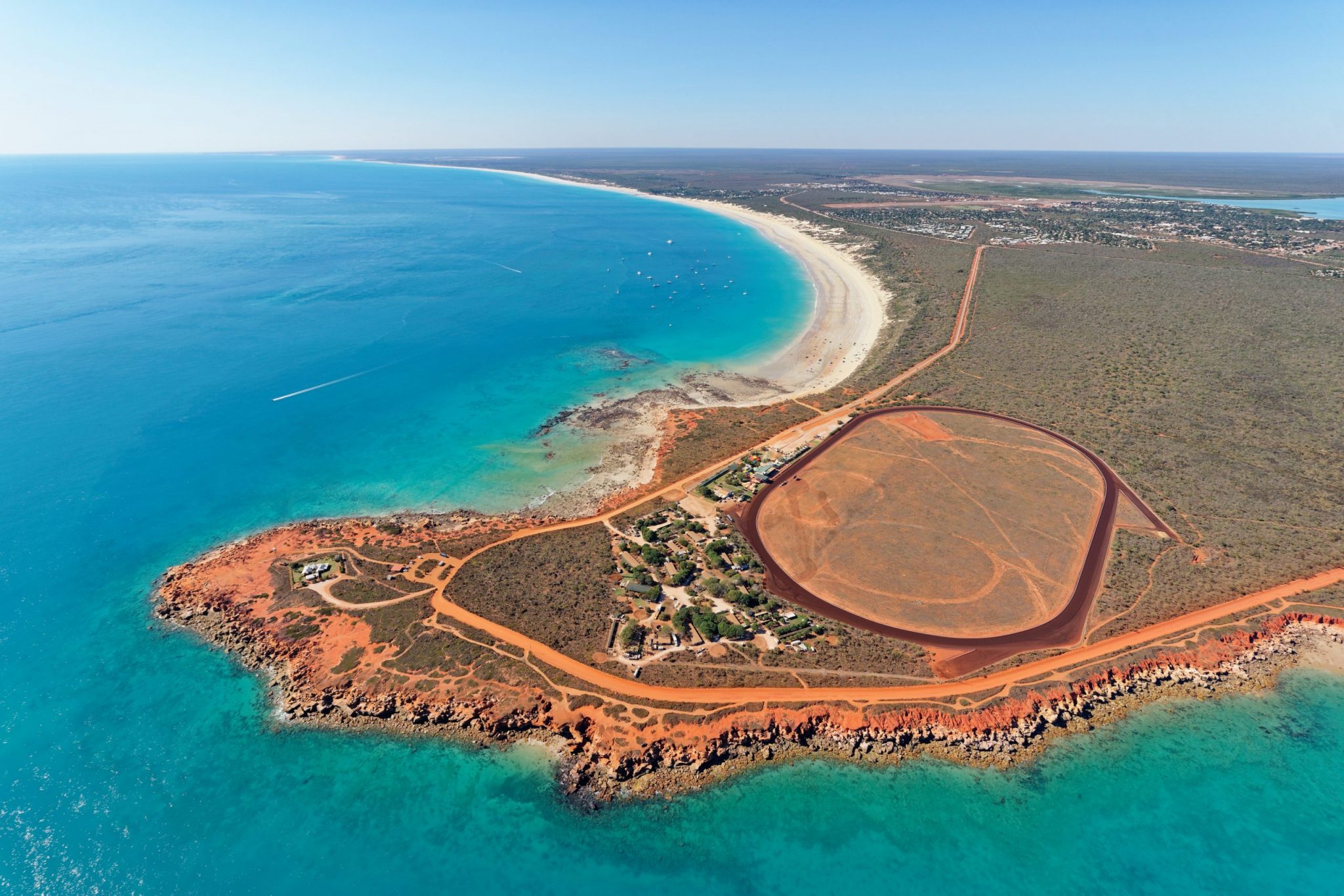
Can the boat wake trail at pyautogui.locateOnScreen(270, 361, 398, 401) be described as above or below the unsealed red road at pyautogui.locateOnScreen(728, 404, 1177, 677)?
above

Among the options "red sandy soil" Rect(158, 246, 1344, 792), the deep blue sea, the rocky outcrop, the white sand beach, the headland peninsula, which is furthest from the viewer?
the white sand beach

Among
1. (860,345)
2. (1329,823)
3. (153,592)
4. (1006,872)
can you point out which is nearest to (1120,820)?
(1006,872)

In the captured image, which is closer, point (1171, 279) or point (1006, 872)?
point (1006, 872)

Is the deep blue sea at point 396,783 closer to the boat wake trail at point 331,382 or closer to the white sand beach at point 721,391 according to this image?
the white sand beach at point 721,391

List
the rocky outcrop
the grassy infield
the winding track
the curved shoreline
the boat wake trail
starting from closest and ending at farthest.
Result: the rocky outcrop, the winding track, the grassy infield, the boat wake trail, the curved shoreline

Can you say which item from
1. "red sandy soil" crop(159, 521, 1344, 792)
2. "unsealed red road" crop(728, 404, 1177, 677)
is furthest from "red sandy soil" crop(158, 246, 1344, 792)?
"unsealed red road" crop(728, 404, 1177, 677)

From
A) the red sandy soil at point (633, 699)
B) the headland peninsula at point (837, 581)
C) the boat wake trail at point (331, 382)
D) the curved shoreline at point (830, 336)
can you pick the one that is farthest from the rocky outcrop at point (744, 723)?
the boat wake trail at point (331, 382)

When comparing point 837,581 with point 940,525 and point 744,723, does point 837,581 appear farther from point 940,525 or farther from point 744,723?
point 744,723

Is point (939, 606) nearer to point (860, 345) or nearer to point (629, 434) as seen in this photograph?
point (629, 434)

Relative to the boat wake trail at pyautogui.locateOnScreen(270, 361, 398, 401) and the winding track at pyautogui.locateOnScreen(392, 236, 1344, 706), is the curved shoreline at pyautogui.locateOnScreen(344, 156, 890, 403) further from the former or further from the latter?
the boat wake trail at pyautogui.locateOnScreen(270, 361, 398, 401)
